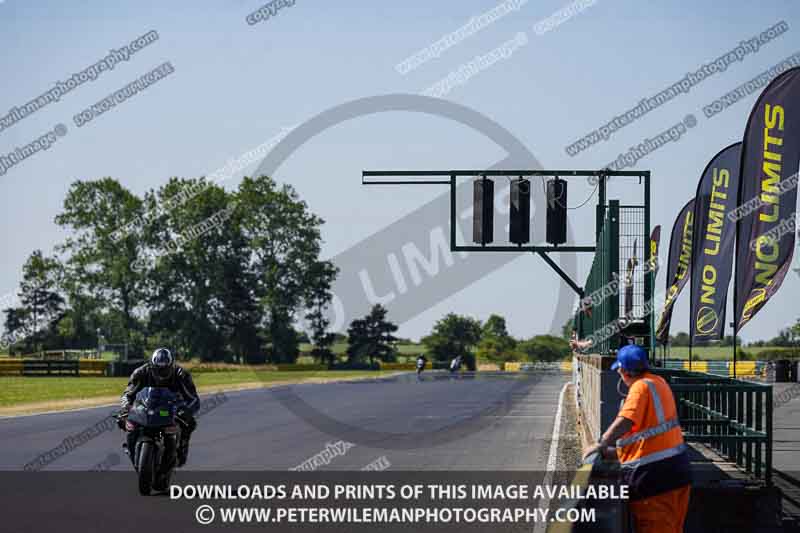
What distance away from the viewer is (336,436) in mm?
21516

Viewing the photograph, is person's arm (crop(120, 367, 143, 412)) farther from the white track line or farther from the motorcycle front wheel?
the white track line

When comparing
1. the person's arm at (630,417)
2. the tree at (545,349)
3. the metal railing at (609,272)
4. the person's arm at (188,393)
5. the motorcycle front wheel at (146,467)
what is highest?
the metal railing at (609,272)

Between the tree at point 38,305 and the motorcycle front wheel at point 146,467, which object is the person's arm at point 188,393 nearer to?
the motorcycle front wheel at point 146,467

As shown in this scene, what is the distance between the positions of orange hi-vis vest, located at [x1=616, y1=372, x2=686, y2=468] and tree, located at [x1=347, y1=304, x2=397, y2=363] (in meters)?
119

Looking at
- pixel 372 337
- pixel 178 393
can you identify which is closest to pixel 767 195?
pixel 178 393

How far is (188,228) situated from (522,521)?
88717 mm

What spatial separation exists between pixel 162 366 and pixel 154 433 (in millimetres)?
766

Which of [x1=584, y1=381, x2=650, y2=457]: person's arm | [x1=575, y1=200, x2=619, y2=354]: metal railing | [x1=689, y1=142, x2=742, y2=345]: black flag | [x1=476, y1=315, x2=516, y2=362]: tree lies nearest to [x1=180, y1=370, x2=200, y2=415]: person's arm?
[x1=575, y1=200, x2=619, y2=354]: metal railing

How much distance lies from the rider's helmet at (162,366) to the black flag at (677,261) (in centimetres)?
1763

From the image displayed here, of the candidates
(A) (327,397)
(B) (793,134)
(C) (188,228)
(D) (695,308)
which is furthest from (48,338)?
(B) (793,134)

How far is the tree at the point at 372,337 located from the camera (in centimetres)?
12875

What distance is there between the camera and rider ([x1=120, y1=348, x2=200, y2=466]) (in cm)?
1288

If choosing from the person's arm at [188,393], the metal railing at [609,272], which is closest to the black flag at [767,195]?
A: the metal railing at [609,272]

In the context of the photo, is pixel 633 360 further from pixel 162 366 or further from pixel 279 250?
pixel 279 250
